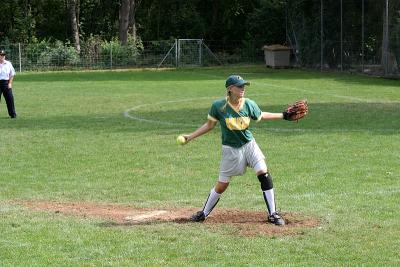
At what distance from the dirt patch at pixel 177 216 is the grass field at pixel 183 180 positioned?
162 mm

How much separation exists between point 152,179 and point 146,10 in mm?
50423

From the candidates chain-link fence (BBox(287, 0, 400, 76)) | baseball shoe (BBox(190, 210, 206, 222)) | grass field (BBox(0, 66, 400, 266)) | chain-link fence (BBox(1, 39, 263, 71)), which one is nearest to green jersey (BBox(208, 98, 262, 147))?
baseball shoe (BBox(190, 210, 206, 222))

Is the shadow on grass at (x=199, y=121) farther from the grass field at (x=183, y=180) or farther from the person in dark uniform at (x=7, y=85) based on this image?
the person in dark uniform at (x=7, y=85)

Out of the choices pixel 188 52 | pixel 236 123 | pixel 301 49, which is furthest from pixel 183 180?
pixel 188 52

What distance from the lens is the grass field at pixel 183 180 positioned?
7902mm

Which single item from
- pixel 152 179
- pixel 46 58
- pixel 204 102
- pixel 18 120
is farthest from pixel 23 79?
pixel 152 179

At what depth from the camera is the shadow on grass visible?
18203 mm

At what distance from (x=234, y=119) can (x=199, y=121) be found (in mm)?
10844

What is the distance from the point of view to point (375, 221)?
9.10m

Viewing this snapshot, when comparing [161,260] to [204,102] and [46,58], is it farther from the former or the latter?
[46,58]

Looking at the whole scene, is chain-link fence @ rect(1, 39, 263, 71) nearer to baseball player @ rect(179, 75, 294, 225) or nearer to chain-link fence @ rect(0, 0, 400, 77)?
chain-link fence @ rect(0, 0, 400, 77)

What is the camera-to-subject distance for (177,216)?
960 centimetres

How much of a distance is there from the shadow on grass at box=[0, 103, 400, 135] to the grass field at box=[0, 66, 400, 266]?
3cm

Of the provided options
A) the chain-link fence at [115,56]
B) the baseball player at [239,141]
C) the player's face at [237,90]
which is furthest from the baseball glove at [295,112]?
the chain-link fence at [115,56]
